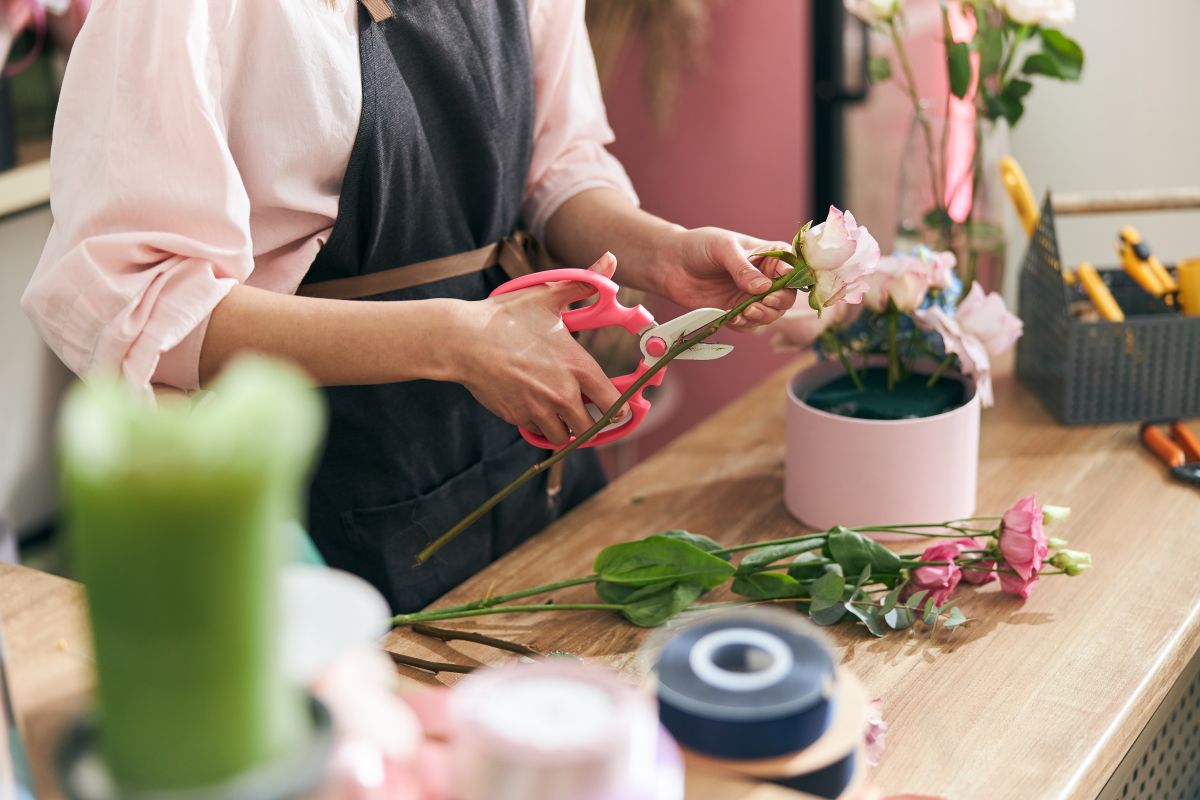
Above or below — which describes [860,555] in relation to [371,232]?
below

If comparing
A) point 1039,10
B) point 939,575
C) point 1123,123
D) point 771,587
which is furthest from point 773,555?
point 1123,123

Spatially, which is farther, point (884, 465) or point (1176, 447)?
point (1176, 447)

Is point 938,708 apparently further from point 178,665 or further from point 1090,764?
point 178,665

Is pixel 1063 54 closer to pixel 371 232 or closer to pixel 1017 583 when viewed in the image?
pixel 1017 583

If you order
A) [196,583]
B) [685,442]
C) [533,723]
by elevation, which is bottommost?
[685,442]

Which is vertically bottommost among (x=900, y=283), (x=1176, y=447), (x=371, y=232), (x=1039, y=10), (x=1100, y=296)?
(x=1176, y=447)

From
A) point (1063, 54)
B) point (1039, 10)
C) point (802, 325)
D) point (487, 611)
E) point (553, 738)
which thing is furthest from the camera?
point (1063, 54)

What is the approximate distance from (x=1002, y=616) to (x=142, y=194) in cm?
78

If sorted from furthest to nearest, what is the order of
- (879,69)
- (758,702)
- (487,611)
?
(879,69) → (487,611) → (758,702)

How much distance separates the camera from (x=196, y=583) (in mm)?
462

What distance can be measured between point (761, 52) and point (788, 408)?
4.67 feet

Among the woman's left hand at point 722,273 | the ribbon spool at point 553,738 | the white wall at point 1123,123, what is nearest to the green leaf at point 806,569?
the woman's left hand at point 722,273

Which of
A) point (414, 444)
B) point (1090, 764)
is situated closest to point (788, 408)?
point (414, 444)

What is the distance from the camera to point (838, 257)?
1008mm
